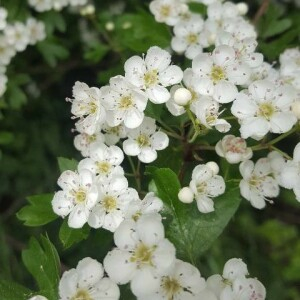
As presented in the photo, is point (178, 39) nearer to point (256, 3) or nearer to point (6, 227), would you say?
point (256, 3)

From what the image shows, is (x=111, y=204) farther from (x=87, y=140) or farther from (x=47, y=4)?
(x=47, y=4)

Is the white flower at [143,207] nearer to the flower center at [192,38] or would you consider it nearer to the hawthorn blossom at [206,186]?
the hawthorn blossom at [206,186]

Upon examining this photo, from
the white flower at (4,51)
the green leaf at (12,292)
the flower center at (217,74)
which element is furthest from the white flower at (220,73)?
the white flower at (4,51)

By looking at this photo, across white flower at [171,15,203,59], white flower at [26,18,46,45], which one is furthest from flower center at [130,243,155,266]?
white flower at [26,18,46,45]

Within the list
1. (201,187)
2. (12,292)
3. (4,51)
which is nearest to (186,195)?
(201,187)

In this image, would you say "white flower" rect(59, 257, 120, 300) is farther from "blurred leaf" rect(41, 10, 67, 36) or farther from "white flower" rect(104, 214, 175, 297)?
"blurred leaf" rect(41, 10, 67, 36)

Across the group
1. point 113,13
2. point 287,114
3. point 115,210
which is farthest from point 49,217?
point 113,13
